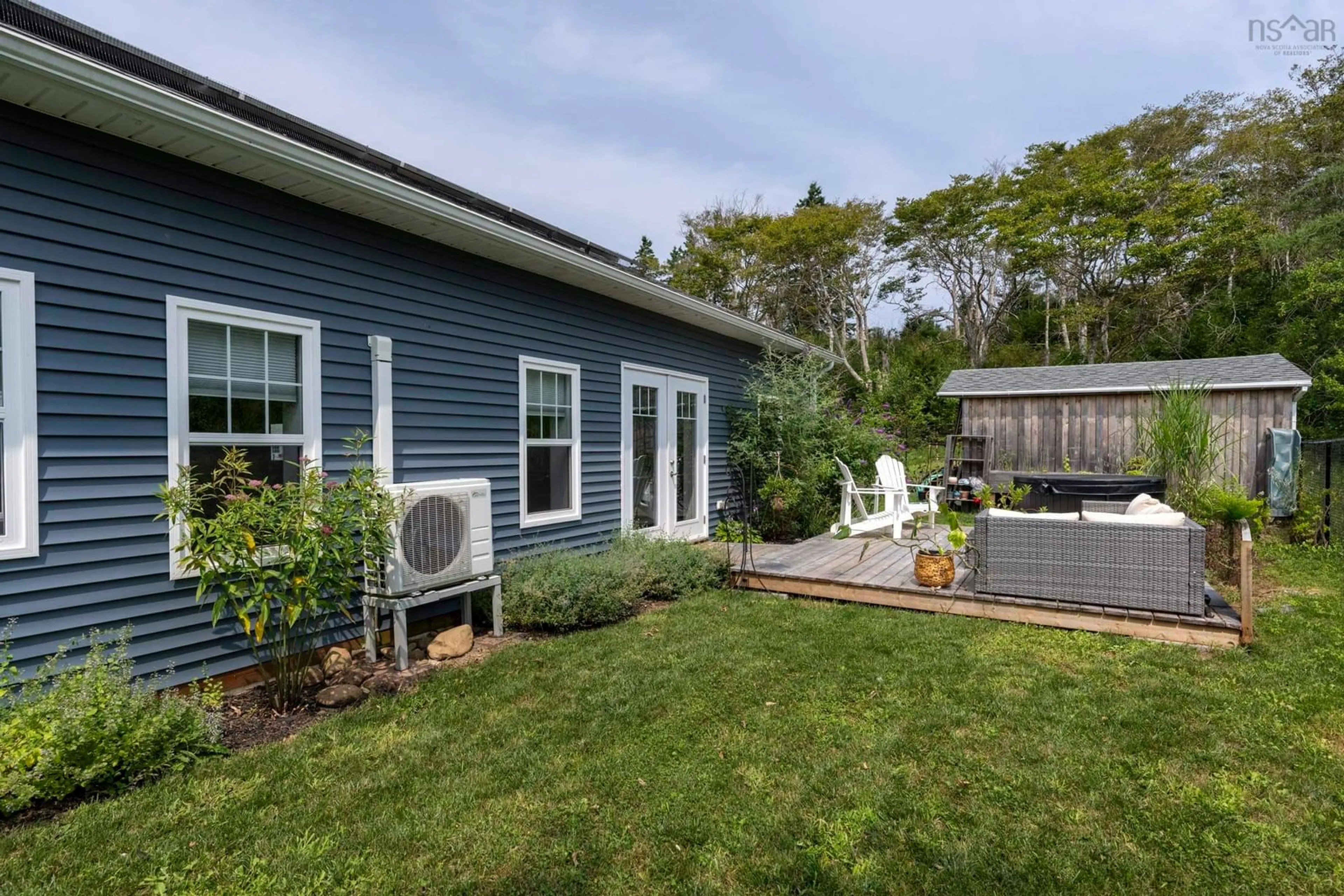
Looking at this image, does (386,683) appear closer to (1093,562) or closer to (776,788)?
(776,788)

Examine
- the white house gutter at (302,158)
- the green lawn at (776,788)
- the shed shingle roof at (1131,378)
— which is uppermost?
the white house gutter at (302,158)

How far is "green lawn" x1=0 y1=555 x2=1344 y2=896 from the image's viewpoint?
1962 millimetres

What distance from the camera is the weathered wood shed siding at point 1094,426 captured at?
855cm

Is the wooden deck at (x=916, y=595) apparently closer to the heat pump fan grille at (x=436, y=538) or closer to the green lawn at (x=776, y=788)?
the green lawn at (x=776, y=788)

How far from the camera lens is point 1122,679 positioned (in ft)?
11.3

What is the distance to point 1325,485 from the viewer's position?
7035mm

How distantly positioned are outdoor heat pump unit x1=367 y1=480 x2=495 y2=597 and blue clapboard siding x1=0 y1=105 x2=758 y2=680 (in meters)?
0.45

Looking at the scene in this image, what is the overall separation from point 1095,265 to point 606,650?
19474 mm

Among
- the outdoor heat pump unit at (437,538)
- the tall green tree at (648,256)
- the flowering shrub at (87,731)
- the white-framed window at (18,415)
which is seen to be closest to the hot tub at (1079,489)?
the outdoor heat pump unit at (437,538)

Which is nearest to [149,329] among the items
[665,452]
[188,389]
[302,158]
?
[188,389]

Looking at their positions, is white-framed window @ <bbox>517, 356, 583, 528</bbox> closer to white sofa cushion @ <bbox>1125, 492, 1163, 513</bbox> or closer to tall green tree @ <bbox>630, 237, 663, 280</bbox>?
white sofa cushion @ <bbox>1125, 492, 1163, 513</bbox>

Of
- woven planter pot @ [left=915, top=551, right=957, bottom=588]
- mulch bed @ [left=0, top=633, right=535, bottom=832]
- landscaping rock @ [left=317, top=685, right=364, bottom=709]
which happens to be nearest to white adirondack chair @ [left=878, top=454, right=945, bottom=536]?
woven planter pot @ [left=915, top=551, right=957, bottom=588]

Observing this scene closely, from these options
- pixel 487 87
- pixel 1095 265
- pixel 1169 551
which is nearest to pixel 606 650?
pixel 1169 551

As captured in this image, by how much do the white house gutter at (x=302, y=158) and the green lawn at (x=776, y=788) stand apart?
2.75 m
